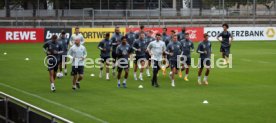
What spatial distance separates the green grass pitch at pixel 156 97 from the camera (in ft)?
64.2

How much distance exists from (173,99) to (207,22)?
1502 inches

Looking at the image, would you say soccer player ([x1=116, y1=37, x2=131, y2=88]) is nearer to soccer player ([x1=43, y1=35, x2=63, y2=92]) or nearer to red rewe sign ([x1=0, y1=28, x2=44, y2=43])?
soccer player ([x1=43, y1=35, x2=63, y2=92])

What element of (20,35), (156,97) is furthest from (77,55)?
(20,35)

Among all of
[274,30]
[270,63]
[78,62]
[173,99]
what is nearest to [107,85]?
[78,62]

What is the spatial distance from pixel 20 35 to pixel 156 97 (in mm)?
30921

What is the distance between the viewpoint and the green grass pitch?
19.6 meters

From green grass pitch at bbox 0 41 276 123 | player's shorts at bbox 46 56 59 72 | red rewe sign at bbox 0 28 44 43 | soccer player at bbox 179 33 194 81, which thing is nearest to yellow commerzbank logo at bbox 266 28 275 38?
red rewe sign at bbox 0 28 44 43

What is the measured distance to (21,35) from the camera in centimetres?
5272

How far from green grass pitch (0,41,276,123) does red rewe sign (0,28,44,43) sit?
1616cm

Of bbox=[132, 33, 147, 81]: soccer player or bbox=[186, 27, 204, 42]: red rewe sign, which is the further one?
bbox=[186, 27, 204, 42]: red rewe sign

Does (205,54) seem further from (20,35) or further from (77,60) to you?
(20,35)

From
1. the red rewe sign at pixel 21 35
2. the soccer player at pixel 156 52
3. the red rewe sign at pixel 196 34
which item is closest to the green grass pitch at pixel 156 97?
the soccer player at pixel 156 52

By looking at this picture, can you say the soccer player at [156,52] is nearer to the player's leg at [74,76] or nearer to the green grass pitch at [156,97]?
the green grass pitch at [156,97]

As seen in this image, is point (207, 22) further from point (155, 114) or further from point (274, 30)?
point (155, 114)
